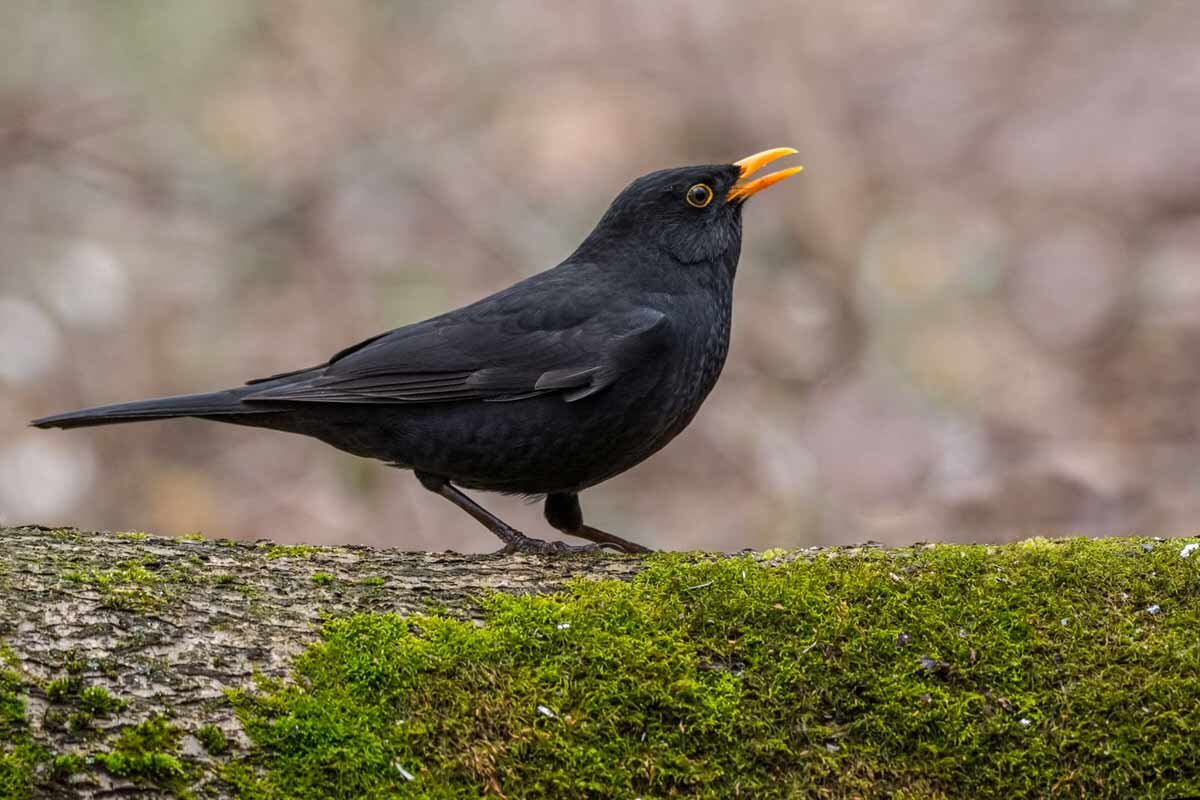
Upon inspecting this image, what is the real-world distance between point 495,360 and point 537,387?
0.78 feet

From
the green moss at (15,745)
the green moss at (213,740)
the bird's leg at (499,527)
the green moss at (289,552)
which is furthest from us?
the bird's leg at (499,527)

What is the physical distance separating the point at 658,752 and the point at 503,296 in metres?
2.21

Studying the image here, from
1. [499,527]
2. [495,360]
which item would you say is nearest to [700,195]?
[495,360]

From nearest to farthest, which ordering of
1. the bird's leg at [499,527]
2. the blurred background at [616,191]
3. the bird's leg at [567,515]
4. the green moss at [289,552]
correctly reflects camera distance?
the green moss at [289,552], the bird's leg at [499,527], the bird's leg at [567,515], the blurred background at [616,191]

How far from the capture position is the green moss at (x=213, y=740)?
2393 millimetres

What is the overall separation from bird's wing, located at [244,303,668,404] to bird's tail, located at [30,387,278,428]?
2.3 inches

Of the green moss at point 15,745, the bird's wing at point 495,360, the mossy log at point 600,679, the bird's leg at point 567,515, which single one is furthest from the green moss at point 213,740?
the bird's leg at point 567,515

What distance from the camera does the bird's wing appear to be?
4023mm

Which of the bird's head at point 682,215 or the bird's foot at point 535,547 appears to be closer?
the bird's foot at point 535,547

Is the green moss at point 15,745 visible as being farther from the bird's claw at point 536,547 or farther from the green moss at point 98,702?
the bird's claw at point 536,547

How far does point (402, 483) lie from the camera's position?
7.27 meters

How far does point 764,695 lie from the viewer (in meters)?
2.62

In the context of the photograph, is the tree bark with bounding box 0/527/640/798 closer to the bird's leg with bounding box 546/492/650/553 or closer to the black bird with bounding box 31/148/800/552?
the black bird with bounding box 31/148/800/552

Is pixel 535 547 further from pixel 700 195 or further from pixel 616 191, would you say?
pixel 616 191
